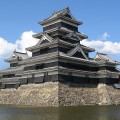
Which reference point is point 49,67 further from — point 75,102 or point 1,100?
point 1,100

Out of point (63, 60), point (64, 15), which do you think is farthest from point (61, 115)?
point (64, 15)

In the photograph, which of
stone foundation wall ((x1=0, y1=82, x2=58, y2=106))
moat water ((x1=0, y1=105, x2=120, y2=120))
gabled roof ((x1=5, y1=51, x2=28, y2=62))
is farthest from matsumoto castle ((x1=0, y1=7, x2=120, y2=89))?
moat water ((x1=0, y1=105, x2=120, y2=120))

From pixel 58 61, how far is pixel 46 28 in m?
11.1

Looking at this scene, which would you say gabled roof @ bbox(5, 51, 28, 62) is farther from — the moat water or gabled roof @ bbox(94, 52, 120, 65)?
the moat water

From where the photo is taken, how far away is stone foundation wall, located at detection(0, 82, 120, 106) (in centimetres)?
3381

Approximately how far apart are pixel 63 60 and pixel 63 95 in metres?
5.99

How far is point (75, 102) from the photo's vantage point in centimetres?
3459

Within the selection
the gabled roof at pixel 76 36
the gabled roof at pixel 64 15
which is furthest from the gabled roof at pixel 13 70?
the gabled roof at pixel 76 36

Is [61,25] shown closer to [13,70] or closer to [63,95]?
[13,70]

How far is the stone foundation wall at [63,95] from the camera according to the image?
33812 millimetres

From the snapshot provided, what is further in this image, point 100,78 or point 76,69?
point 100,78

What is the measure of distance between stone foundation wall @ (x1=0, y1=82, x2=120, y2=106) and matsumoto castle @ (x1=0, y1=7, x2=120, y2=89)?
0.97m

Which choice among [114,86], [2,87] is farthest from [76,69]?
[2,87]

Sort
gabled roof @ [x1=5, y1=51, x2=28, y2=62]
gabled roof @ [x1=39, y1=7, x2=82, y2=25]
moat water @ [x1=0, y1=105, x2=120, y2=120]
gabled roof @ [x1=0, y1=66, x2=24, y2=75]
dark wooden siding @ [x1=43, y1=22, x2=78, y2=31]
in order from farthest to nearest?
1. gabled roof @ [x1=5, y1=51, x2=28, y2=62]
2. gabled roof @ [x1=0, y1=66, x2=24, y2=75]
3. gabled roof @ [x1=39, y1=7, x2=82, y2=25]
4. dark wooden siding @ [x1=43, y1=22, x2=78, y2=31]
5. moat water @ [x1=0, y1=105, x2=120, y2=120]
